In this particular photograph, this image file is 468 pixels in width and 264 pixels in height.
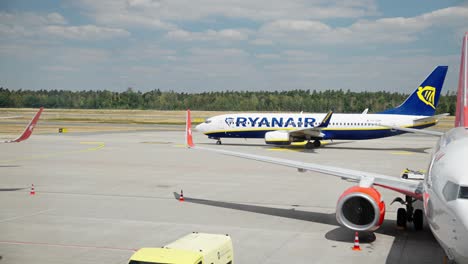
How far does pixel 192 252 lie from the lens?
11703 millimetres

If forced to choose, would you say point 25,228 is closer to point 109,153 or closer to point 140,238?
point 140,238

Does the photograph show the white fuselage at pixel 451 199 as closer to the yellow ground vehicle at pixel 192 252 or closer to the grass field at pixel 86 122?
the yellow ground vehicle at pixel 192 252

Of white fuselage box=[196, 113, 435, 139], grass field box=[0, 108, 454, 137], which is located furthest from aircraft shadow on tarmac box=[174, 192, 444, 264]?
grass field box=[0, 108, 454, 137]

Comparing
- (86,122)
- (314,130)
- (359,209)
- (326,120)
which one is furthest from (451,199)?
(86,122)

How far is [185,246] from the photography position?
493 inches

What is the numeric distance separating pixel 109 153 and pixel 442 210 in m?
38.0

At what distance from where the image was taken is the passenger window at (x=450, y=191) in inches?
432

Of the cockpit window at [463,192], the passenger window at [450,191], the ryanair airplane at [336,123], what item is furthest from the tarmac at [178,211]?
the ryanair airplane at [336,123]

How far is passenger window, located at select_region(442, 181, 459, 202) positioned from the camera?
36.0 ft

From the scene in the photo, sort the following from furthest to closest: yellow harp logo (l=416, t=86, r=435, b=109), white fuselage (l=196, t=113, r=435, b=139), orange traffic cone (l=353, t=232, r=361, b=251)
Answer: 1. white fuselage (l=196, t=113, r=435, b=139)
2. yellow harp logo (l=416, t=86, r=435, b=109)
3. orange traffic cone (l=353, t=232, r=361, b=251)

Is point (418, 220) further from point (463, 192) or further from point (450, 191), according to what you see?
point (463, 192)

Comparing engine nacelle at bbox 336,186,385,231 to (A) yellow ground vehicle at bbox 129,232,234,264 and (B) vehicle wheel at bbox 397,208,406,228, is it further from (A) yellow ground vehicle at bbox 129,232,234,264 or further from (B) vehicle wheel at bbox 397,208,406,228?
(A) yellow ground vehicle at bbox 129,232,234,264

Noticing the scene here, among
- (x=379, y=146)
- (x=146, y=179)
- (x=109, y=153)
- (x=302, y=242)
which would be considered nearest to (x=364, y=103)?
(x=379, y=146)

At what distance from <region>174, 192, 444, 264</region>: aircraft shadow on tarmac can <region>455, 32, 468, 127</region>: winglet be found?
13.2 feet
